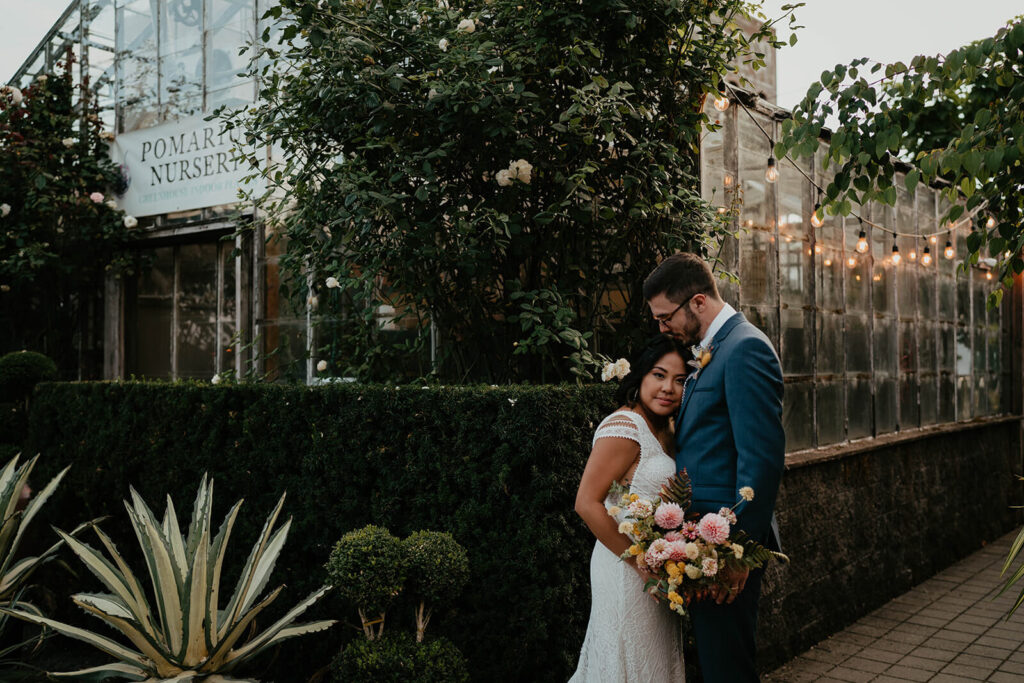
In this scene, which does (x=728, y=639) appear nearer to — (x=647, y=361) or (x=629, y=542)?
(x=629, y=542)

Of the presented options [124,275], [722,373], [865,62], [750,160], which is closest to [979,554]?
[750,160]

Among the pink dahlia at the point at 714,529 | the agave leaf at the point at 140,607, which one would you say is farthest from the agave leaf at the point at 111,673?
the pink dahlia at the point at 714,529

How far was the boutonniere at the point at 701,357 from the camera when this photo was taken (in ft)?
9.12

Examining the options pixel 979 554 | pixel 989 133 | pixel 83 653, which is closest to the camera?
pixel 989 133

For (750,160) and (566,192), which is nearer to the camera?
(566,192)

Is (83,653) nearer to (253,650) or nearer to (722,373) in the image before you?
(253,650)

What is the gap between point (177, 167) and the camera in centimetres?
718

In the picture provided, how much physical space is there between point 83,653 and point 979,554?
25.9 ft

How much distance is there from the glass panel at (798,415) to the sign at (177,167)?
176 inches

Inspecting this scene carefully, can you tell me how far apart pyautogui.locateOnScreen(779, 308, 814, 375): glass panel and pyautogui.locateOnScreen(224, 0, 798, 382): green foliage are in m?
1.20

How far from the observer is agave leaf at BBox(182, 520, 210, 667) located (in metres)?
3.45

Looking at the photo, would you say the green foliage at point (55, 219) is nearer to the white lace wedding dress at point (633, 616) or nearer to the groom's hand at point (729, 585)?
the white lace wedding dress at point (633, 616)

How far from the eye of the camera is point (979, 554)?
8172 millimetres

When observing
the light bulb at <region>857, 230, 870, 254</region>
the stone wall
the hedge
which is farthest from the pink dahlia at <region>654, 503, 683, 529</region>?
the light bulb at <region>857, 230, 870, 254</region>
